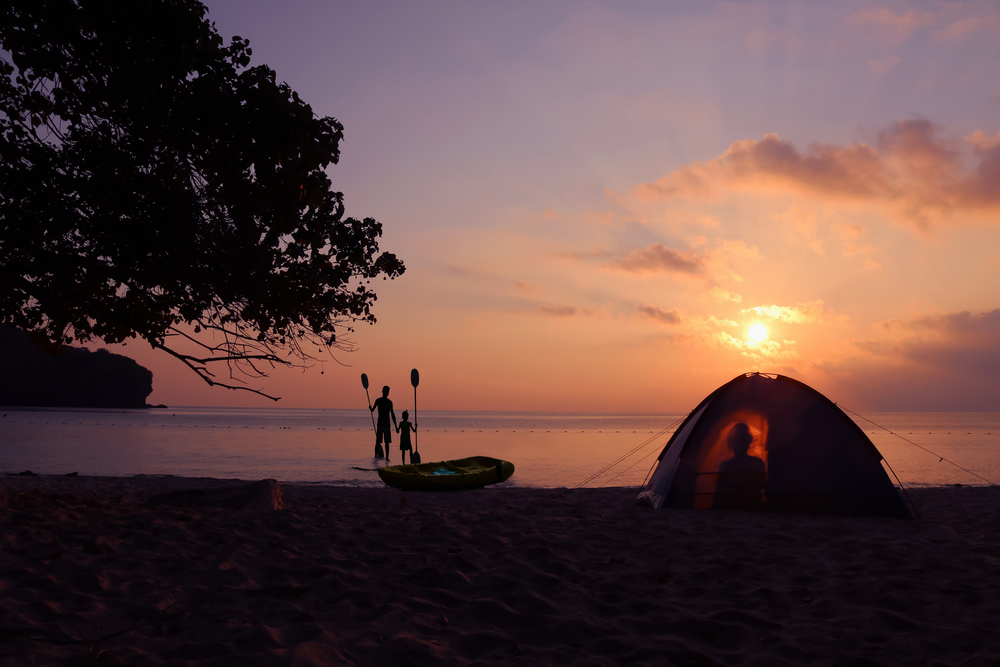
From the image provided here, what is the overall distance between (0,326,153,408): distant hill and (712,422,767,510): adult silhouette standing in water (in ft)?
495

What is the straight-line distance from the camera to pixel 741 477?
1004 cm

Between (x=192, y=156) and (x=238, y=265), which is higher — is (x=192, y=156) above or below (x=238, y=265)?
above

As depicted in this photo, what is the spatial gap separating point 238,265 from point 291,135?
2289mm

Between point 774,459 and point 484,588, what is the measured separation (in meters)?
6.56

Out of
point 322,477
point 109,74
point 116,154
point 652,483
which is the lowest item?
point 322,477

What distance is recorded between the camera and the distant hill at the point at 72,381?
126m

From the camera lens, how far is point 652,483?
35.6 feet

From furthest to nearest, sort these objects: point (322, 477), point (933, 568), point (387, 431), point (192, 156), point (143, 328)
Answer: point (387, 431)
point (322, 477)
point (143, 328)
point (192, 156)
point (933, 568)

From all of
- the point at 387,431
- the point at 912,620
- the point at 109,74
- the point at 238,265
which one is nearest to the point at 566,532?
the point at 912,620

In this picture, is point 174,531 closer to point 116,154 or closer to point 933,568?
point 116,154

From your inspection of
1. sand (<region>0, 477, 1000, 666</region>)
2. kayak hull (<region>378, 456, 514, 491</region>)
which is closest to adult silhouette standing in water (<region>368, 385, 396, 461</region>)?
kayak hull (<region>378, 456, 514, 491</region>)

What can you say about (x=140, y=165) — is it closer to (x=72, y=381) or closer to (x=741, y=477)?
(x=741, y=477)

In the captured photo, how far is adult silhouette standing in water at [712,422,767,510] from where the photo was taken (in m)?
9.92

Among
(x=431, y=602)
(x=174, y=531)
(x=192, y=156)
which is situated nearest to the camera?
(x=431, y=602)
